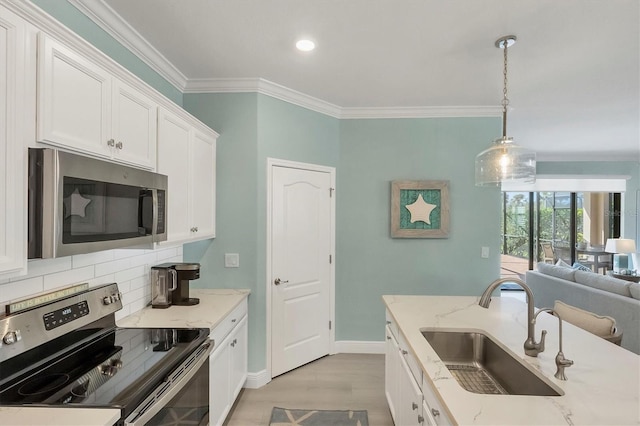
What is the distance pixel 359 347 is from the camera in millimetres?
3793

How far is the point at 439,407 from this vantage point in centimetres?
130

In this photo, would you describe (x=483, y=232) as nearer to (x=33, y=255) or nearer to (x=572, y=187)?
(x=33, y=255)

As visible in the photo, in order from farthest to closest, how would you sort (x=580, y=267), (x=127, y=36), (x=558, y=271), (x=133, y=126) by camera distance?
(x=580, y=267)
(x=558, y=271)
(x=127, y=36)
(x=133, y=126)

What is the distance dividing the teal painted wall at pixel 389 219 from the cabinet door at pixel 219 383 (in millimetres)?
1662

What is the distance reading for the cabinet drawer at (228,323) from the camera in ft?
7.14

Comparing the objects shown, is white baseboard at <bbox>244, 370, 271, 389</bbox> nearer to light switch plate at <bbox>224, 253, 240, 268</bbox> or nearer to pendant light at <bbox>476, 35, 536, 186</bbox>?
light switch plate at <bbox>224, 253, 240, 268</bbox>

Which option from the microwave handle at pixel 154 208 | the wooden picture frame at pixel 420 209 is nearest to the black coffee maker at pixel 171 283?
the microwave handle at pixel 154 208

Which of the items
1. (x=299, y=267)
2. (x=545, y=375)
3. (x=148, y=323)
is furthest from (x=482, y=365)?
(x=148, y=323)

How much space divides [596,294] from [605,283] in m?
0.17

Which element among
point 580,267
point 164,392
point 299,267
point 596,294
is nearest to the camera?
point 164,392

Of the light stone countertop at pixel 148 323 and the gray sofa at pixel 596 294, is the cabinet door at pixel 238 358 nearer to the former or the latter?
the light stone countertop at pixel 148 323

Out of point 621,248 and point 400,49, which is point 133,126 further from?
point 621,248

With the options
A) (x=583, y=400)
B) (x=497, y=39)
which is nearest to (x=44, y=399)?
(x=583, y=400)

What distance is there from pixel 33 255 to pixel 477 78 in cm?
320
